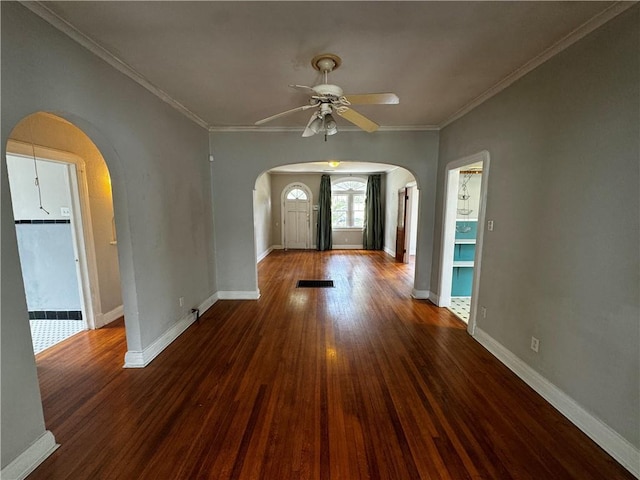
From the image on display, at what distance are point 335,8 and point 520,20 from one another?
119 centimetres

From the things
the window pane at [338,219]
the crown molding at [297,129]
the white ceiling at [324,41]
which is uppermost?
the white ceiling at [324,41]

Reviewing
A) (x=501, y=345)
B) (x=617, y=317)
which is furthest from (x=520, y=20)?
(x=501, y=345)

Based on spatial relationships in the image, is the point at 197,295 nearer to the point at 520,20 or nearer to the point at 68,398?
the point at 68,398

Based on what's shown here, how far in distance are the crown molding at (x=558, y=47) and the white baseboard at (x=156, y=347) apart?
13.8 ft

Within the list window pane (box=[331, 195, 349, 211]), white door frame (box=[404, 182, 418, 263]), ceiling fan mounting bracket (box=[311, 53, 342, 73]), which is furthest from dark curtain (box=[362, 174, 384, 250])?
ceiling fan mounting bracket (box=[311, 53, 342, 73])

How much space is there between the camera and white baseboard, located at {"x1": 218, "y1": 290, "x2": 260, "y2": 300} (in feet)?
13.9

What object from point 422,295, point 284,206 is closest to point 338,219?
point 284,206

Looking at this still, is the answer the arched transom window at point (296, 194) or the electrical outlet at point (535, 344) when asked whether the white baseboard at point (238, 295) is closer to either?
the electrical outlet at point (535, 344)

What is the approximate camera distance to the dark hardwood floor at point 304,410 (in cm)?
150

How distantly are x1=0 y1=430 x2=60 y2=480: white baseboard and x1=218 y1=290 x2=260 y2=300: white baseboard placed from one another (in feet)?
8.63

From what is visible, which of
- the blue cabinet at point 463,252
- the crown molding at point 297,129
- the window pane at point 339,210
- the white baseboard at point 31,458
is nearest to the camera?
the white baseboard at point 31,458

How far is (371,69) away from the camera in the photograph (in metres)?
2.25

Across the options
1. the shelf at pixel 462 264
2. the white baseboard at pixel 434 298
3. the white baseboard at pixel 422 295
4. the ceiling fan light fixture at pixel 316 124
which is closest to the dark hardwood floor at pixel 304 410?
the white baseboard at pixel 434 298

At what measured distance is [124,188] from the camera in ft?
7.35
